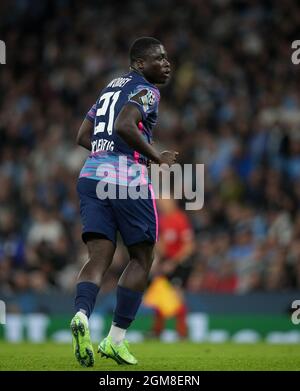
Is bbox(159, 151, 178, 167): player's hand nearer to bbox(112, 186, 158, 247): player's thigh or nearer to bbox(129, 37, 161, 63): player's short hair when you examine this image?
bbox(112, 186, 158, 247): player's thigh

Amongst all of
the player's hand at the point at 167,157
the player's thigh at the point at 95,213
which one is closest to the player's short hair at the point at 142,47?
the player's hand at the point at 167,157

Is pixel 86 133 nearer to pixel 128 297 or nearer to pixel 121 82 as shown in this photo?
pixel 121 82

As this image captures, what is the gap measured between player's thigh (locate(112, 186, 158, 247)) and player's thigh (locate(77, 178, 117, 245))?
6 cm

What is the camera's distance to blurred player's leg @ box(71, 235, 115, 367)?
274 inches

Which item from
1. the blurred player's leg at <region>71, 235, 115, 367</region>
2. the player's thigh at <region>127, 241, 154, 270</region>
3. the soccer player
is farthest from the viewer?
the player's thigh at <region>127, 241, 154, 270</region>

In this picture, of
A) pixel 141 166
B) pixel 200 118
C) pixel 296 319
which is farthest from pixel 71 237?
pixel 141 166

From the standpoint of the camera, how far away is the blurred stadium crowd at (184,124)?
1489cm

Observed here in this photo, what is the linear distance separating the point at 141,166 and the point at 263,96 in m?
9.12

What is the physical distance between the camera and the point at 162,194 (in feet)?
44.0

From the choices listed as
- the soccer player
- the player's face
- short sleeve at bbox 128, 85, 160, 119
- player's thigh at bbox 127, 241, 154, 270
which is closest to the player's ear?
the player's face

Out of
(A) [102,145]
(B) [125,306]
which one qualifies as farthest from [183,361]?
(A) [102,145]

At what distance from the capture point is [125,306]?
7602mm

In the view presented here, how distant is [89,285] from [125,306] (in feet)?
1.40

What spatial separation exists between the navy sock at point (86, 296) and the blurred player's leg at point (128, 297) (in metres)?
0.35
